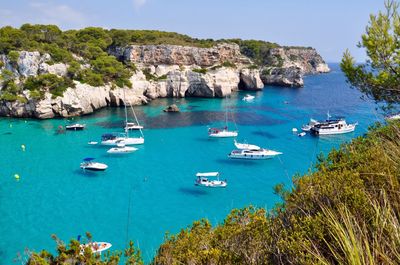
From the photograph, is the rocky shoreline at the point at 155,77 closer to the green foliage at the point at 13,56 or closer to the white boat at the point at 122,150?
the green foliage at the point at 13,56

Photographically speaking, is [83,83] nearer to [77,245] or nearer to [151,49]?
[151,49]

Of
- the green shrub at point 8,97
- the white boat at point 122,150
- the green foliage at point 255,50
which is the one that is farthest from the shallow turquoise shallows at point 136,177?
the green foliage at point 255,50

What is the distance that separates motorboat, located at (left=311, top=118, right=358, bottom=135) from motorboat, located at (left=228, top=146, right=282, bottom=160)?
1096cm

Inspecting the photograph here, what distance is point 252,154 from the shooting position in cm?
3222

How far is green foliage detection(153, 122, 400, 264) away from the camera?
3984mm

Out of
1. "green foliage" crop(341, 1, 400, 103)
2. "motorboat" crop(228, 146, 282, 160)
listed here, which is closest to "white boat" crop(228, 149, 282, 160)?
"motorboat" crop(228, 146, 282, 160)

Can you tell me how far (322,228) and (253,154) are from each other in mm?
27319

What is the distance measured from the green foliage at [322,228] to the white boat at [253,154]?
22.8 metres

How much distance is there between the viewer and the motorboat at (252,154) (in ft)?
106

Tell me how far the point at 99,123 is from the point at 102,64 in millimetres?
18796

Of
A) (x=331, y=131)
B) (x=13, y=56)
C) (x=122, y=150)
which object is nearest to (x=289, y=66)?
(x=331, y=131)

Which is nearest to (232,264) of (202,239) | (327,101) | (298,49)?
(202,239)

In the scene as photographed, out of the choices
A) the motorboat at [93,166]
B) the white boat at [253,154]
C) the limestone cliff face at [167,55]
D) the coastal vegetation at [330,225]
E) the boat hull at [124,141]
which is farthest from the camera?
the limestone cliff face at [167,55]

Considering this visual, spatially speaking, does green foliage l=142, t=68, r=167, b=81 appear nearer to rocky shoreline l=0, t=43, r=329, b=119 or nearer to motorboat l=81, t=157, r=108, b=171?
rocky shoreline l=0, t=43, r=329, b=119
